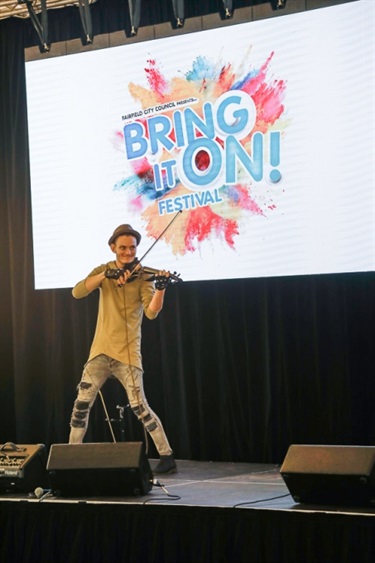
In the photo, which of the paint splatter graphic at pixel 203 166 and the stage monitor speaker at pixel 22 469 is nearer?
the stage monitor speaker at pixel 22 469

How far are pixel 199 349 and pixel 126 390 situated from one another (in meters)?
1.17

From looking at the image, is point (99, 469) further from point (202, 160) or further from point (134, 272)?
point (202, 160)

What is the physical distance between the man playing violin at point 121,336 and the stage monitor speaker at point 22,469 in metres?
0.42

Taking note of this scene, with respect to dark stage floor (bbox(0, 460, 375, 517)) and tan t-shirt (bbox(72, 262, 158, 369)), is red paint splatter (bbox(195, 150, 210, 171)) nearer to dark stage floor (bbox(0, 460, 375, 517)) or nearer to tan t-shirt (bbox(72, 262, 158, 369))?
tan t-shirt (bbox(72, 262, 158, 369))

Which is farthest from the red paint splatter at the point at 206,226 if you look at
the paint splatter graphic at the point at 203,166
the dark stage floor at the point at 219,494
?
the dark stage floor at the point at 219,494

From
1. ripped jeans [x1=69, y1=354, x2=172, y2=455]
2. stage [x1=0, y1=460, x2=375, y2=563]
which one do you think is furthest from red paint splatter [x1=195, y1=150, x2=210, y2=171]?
stage [x1=0, y1=460, x2=375, y2=563]

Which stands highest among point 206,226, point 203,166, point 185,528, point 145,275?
point 203,166

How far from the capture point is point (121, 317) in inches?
216

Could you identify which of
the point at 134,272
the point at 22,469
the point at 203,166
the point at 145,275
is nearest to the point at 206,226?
the point at 203,166

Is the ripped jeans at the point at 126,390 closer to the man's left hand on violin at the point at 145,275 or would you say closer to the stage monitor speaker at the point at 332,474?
the man's left hand on violin at the point at 145,275

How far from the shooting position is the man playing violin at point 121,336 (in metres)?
5.39

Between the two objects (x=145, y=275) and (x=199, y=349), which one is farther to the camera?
(x=199, y=349)

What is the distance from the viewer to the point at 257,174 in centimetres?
593

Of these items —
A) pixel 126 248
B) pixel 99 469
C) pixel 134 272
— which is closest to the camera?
pixel 99 469
